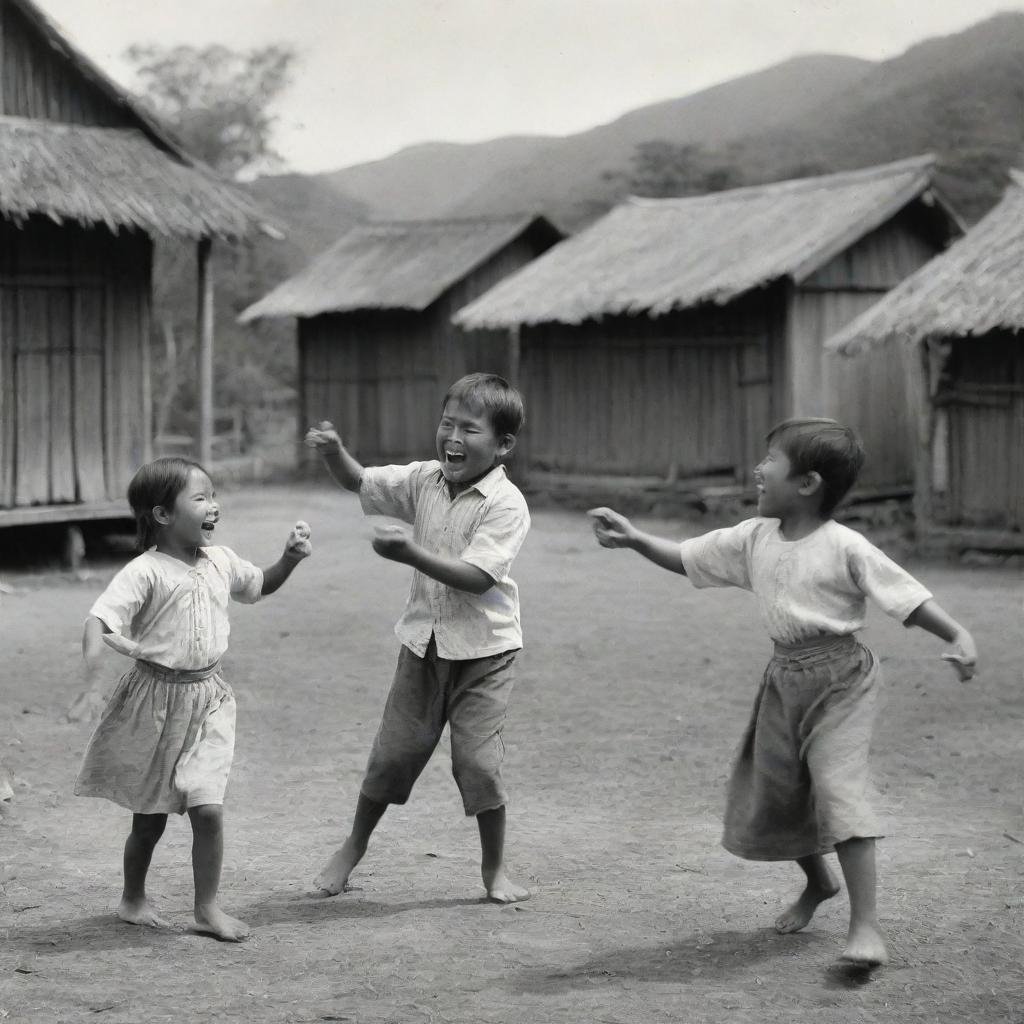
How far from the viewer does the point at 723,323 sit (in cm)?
1596

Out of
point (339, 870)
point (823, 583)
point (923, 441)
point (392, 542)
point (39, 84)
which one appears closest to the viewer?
point (392, 542)

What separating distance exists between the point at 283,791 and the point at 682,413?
1121 cm

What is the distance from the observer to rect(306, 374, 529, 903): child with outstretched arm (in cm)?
404

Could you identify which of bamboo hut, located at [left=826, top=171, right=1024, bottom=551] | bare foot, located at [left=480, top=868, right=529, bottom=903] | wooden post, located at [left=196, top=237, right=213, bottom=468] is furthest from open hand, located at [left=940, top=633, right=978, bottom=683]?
wooden post, located at [left=196, top=237, right=213, bottom=468]

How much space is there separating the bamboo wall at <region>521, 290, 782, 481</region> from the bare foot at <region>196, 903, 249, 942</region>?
40.1 feet

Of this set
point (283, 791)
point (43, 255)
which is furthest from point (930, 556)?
point (283, 791)

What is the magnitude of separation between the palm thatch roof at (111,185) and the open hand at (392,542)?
7.28 m

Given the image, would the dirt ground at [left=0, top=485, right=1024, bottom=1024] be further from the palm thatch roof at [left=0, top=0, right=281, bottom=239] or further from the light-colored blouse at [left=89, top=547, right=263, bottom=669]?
the palm thatch roof at [left=0, top=0, right=281, bottom=239]

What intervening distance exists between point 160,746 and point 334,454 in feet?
2.92

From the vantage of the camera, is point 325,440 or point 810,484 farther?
point 325,440

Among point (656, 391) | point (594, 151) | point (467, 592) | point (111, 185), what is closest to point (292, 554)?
point (467, 592)

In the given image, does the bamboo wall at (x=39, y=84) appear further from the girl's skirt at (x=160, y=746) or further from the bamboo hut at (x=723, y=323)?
A: the girl's skirt at (x=160, y=746)

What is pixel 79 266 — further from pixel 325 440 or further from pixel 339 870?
pixel 339 870

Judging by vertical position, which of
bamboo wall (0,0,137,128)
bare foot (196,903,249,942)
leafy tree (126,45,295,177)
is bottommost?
bare foot (196,903,249,942)
